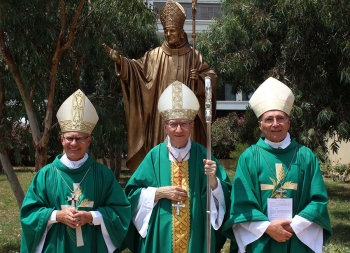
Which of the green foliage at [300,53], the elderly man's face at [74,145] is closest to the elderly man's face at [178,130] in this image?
the elderly man's face at [74,145]

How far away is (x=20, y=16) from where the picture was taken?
6.68 metres

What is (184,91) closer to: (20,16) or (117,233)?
(117,233)

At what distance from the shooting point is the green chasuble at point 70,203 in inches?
164

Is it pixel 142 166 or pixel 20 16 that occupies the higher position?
pixel 20 16

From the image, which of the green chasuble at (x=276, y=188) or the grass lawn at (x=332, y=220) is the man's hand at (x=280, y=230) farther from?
the grass lawn at (x=332, y=220)

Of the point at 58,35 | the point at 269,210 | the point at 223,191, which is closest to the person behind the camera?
the point at 269,210

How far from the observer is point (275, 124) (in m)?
4.21

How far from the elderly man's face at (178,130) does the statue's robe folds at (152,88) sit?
1443mm

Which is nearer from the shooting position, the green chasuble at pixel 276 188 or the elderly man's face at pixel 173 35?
the green chasuble at pixel 276 188

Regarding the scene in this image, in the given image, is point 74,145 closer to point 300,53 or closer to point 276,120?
point 276,120

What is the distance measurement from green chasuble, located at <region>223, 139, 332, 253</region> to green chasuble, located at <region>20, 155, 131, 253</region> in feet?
2.97

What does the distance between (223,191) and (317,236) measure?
84 cm

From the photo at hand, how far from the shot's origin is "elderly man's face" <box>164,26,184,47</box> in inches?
225

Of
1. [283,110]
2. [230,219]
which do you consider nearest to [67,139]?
[230,219]
